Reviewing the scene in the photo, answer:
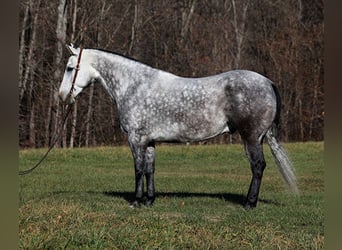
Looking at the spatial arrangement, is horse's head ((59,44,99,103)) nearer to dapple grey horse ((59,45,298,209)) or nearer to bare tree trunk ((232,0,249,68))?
dapple grey horse ((59,45,298,209))

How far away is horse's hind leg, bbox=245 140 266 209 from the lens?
8.13 meters

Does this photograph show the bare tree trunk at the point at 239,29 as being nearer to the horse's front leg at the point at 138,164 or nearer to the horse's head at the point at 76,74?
the horse's head at the point at 76,74

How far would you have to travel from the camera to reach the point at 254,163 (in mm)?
8258

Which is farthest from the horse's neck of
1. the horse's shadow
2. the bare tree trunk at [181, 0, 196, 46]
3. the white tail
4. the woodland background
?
the bare tree trunk at [181, 0, 196, 46]

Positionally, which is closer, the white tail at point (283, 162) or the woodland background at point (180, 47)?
the white tail at point (283, 162)

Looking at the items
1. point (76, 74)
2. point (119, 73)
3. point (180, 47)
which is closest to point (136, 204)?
point (119, 73)

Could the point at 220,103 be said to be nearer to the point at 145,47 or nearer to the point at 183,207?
the point at 183,207

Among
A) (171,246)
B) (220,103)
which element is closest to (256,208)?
(220,103)

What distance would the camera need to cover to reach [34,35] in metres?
26.0

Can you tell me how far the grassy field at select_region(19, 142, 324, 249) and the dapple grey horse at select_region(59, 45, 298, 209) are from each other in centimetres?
69

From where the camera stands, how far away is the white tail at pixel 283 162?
27.6ft

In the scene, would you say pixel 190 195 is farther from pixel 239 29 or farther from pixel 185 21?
pixel 239 29

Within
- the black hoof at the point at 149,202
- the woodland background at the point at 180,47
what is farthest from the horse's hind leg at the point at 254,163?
the woodland background at the point at 180,47

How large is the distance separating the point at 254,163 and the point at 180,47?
68.4ft
